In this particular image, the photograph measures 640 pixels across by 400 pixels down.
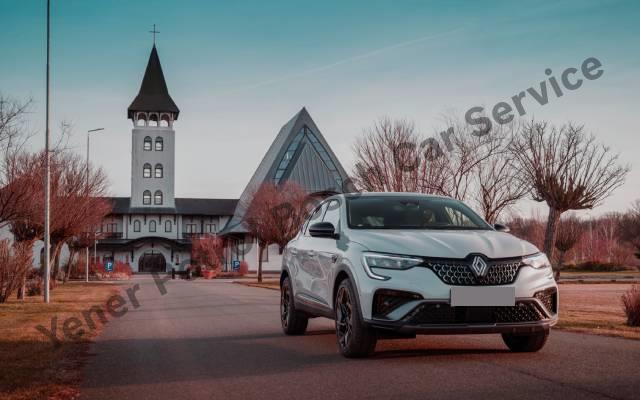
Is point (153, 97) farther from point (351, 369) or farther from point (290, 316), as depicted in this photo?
point (351, 369)

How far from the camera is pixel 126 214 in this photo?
8988cm

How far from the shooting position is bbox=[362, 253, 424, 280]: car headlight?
7.05 m

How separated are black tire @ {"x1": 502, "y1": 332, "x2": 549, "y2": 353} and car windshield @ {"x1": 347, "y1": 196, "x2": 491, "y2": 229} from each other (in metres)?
1.27

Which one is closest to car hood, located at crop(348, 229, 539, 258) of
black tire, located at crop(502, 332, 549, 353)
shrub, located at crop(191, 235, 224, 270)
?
black tire, located at crop(502, 332, 549, 353)

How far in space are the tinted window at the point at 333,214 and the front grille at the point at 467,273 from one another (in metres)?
1.96

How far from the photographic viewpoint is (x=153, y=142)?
294ft

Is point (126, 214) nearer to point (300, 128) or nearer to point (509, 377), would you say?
point (300, 128)

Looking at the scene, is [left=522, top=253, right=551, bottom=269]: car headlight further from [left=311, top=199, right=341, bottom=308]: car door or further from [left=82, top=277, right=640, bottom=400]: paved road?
[left=311, top=199, right=341, bottom=308]: car door

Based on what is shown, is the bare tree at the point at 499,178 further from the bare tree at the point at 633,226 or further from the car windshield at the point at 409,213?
the bare tree at the point at 633,226

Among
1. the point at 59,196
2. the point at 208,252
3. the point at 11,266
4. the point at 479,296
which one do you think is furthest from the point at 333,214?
the point at 208,252

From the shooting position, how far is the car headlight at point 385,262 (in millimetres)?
7047

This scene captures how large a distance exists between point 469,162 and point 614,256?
185ft

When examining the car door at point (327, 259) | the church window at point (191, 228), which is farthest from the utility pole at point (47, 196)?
the church window at point (191, 228)

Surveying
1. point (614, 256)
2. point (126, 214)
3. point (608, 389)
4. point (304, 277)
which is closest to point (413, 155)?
point (304, 277)
